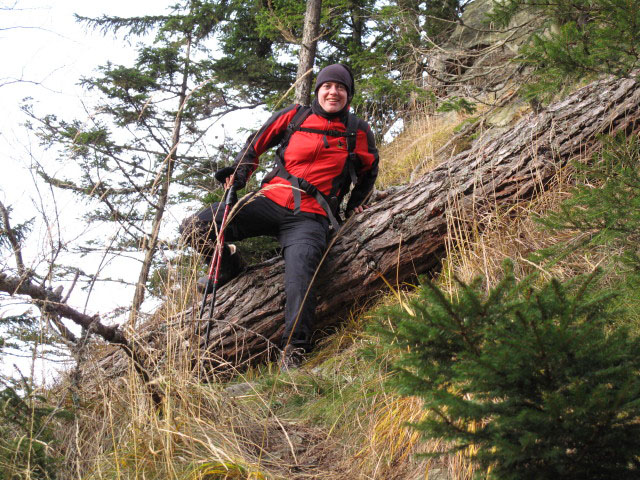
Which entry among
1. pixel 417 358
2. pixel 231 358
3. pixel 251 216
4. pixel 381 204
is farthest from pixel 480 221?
pixel 417 358

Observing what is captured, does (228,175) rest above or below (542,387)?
above

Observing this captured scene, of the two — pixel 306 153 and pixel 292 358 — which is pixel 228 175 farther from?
pixel 292 358

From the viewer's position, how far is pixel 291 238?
4.07 m

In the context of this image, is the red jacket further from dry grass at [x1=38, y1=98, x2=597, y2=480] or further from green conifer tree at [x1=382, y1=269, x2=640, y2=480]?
green conifer tree at [x1=382, y1=269, x2=640, y2=480]

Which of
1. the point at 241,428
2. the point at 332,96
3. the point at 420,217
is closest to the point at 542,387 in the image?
the point at 241,428

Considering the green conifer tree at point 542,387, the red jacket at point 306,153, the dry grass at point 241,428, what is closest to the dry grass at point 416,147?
the red jacket at point 306,153

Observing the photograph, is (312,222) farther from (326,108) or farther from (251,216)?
(326,108)

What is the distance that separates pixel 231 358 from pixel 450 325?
291cm

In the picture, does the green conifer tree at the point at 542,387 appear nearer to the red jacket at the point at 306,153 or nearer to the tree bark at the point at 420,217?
the tree bark at the point at 420,217

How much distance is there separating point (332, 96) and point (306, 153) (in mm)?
540

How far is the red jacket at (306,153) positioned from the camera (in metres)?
4.23

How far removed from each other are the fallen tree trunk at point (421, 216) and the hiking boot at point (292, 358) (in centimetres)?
37

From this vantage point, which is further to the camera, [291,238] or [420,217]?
[420,217]

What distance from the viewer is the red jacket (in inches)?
166
